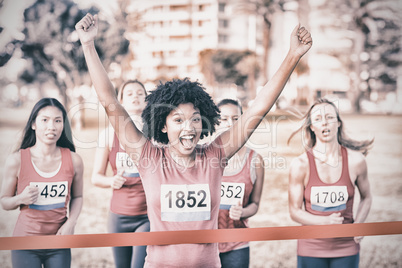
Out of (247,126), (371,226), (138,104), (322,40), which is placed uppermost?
(322,40)

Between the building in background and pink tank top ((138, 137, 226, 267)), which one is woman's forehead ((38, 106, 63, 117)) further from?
pink tank top ((138, 137, 226, 267))

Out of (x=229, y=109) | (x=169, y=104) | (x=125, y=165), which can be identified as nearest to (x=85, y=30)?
(x=169, y=104)

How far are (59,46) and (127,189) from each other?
111cm

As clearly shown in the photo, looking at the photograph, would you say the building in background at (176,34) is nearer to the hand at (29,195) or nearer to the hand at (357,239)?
the hand at (29,195)

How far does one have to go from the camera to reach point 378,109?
10.7ft

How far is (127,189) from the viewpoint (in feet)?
9.50

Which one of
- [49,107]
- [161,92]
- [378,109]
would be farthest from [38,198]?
[378,109]

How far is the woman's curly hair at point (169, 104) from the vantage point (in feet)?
7.64

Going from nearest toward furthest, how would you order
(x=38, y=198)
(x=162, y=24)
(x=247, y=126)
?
(x=247, y=126)
(x=38, y=198)
(x=162, y=24)

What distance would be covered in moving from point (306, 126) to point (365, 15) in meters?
1.00

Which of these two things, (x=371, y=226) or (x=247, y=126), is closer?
(x=247, y=126)

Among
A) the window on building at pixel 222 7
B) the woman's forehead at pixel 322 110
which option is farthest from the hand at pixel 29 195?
the woman's forehead at pixel 322 110

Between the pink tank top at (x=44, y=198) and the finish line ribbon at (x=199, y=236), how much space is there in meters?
0.07

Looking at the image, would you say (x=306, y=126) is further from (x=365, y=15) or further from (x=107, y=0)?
(x=107, y=0)
